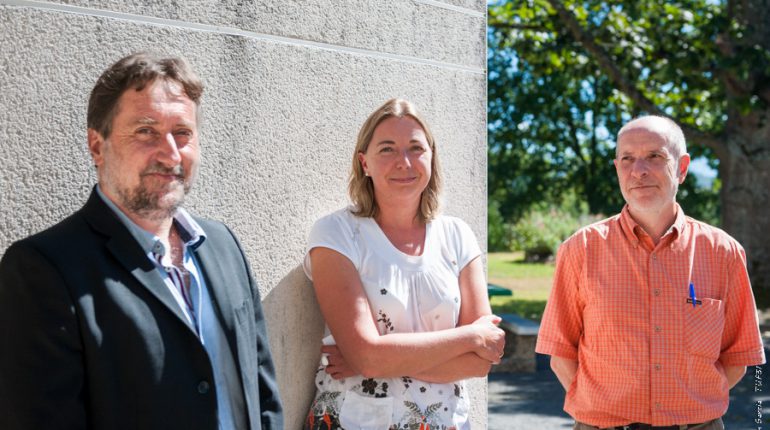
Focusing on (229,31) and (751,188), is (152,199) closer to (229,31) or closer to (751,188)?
(229,31)

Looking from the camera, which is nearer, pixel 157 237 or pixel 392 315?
pixel 157 237

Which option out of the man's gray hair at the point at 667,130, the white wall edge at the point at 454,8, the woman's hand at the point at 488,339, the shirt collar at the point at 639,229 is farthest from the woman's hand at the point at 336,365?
the white wall edge at the point at 454,8

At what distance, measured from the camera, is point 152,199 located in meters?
2.14

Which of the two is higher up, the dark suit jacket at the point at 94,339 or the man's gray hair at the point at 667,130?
the man's gray hair at the point at 667,130

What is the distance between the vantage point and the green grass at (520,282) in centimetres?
1490

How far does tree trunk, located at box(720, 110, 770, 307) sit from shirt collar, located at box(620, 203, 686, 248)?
11492mm

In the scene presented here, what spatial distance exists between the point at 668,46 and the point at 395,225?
11.8m

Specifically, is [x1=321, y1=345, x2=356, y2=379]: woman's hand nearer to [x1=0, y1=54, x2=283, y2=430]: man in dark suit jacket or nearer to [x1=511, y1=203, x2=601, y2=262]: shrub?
[x1=0, y1=54, x2=283, y2=430]: man in dark suit jacket

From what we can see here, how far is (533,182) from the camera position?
27.1 m

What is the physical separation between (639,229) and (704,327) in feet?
1.49

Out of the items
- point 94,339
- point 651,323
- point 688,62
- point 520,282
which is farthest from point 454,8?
point 520,282

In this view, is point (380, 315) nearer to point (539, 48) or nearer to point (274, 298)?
point (274, 298)

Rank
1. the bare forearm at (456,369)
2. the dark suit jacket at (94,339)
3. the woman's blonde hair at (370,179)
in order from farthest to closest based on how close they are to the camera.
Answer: the woman's blonde hair at (370,179), the bare forearm at (456,369), the dark suit jacket at (94,339)

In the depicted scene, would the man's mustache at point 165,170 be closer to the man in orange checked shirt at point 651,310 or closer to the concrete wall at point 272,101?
the concrete wall at point 272,101
